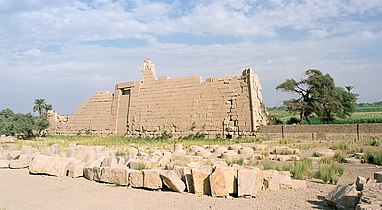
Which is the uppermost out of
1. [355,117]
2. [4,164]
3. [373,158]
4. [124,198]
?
[355,117]

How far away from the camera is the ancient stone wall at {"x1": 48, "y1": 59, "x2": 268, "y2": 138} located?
24781 millimetres

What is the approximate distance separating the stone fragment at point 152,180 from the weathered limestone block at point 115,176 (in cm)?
66

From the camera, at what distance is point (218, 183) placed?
799 cm

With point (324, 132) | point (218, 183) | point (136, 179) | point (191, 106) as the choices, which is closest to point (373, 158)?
point (218, 183)

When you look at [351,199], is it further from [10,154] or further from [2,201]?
[10,154]

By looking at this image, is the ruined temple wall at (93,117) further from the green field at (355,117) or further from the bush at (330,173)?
the bush at (330,173)

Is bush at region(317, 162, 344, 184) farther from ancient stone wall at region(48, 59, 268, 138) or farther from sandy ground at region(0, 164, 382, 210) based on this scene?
ancient stone wall at region(48, 59, 268, 138)

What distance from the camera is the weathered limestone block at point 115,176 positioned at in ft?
31.1

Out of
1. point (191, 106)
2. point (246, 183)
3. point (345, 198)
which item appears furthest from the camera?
point (191, 106)

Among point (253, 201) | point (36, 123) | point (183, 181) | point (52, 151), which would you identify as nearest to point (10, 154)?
point (52, 151)

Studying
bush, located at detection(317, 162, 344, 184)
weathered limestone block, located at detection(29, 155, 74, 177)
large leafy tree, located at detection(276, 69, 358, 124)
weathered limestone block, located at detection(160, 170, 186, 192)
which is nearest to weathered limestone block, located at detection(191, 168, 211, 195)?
weathered limestone block, located at detection(160, 170, 186, 192)

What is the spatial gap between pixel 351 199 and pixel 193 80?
71.2ft

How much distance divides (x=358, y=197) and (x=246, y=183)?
2.32 meters

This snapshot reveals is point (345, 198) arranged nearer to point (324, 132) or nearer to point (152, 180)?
point (152, 180)
